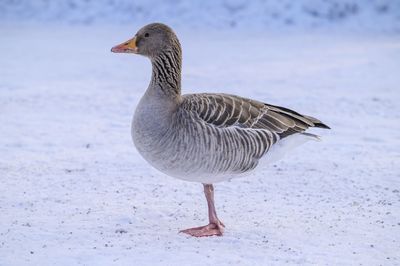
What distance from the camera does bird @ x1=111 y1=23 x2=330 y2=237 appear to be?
4859 millimetres

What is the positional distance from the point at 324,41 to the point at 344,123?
9472 mm

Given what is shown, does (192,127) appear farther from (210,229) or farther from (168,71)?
(210,229)

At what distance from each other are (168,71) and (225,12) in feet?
57.8

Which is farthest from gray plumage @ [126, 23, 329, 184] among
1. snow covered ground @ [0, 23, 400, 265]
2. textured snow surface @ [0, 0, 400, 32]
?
textured snow surface @ [0, 0, 400, 32]

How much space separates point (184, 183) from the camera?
22.4 ft

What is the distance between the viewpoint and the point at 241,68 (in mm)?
14500

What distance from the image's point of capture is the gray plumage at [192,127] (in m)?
4.86

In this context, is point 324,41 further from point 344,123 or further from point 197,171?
point 197,171

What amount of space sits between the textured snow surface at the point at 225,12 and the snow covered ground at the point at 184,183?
7.22 m

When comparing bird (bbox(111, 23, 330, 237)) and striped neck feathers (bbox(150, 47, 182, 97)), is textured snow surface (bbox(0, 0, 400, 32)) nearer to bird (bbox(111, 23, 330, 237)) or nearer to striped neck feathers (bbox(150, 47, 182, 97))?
bird (bbox(111, 23, 330, 237))

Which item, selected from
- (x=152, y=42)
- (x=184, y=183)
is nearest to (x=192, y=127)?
(x=152, y=42)

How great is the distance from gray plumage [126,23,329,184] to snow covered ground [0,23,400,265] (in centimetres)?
67

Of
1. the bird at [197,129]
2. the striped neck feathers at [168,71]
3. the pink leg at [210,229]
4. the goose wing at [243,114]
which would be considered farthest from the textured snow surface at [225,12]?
the pink leg at [210,229]

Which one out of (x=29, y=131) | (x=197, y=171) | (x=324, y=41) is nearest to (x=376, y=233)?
(x=197, y=171)
